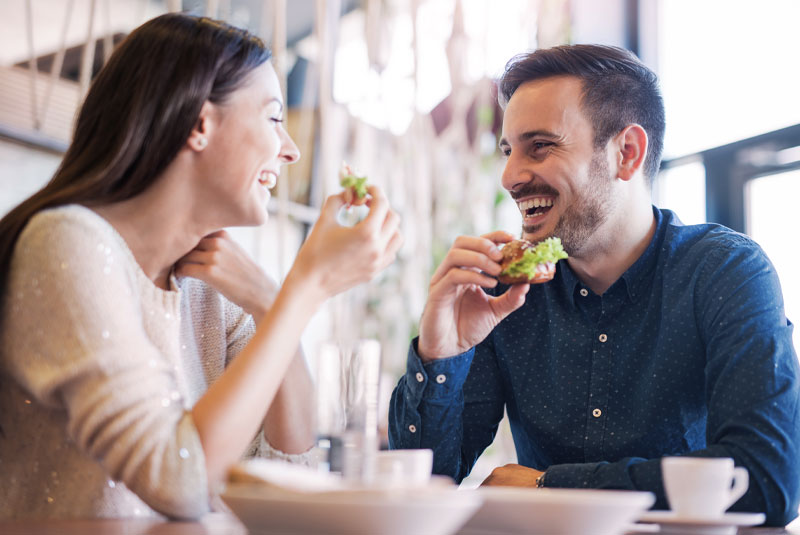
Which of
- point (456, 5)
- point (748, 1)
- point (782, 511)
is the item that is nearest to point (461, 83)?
point (456, 5)

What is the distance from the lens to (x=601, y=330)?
202 cm

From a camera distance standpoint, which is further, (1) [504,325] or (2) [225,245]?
(1) [504,325]

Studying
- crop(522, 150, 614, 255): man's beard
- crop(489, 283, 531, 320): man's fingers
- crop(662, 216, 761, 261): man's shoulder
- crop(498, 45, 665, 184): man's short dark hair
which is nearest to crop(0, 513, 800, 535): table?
crop(489, 283, 531, 320): man's fingers

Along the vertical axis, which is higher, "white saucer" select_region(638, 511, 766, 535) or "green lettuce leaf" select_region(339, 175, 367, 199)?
"green lettuce leaf" select_region(339, 175, 367, 199)

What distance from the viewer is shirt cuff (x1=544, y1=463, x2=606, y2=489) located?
1574 mm

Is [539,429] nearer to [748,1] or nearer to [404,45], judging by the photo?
[404,45]

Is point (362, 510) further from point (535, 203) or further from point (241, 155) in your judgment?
point (535, 203)

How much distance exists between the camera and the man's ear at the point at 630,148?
223cm

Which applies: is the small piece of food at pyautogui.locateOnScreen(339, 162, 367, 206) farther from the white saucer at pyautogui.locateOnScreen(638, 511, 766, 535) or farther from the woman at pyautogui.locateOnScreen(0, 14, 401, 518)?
the white saucer at pyautogui.locateOnScreen(638, 511, 766, 535)

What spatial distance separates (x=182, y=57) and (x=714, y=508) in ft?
3.75

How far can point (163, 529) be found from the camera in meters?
0.99

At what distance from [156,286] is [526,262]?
2.75ft

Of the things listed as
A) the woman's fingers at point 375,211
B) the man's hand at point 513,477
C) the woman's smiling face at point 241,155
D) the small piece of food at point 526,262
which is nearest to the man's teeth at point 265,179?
the woman's smiling face at point 241,155

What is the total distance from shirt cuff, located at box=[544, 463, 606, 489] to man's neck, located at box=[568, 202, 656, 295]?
660mm
